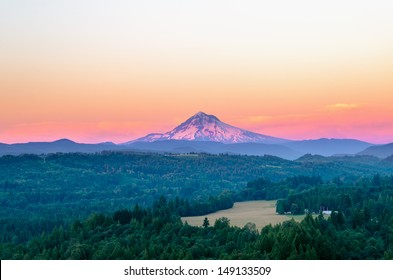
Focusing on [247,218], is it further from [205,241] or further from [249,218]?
[205,241]

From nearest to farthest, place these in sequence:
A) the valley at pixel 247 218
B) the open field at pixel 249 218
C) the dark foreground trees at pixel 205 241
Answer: the dark foreground trees at pixel 205 241 < the valley at pixel 247 218 < the open field at pixel 249 218

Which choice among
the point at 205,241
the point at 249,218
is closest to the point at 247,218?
the point at 249,218

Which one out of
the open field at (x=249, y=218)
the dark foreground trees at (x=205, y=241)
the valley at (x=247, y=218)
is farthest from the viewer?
the open field at (x=249, y=218)

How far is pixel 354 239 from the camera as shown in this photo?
111312 millimetres

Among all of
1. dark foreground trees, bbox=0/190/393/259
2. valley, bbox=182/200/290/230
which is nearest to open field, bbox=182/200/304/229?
valley, bbox=182/200/290/230

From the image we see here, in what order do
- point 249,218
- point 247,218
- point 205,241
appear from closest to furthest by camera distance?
point 205,241 < point 249,218 < point 247,218

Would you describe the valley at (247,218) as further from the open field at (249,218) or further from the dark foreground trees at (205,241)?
the dark foreground trees at (205,241)

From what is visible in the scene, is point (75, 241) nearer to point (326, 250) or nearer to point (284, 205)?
point (326, 250)

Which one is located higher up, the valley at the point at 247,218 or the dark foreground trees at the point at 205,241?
the dark foreground trees at the point at 205,241

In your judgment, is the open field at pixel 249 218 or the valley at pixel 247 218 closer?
the valley at pixel 247 218

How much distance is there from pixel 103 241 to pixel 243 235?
31.1m

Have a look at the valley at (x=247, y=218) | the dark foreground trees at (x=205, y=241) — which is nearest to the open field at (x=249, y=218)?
the valley at (x=247, y=218)

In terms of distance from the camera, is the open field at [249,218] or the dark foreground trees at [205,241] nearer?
the dark foreground trees at [205,241]

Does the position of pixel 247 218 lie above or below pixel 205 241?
below
